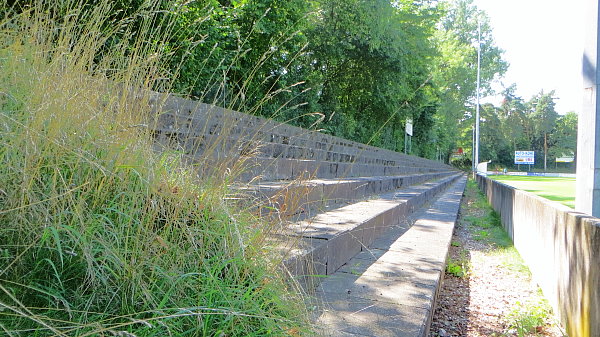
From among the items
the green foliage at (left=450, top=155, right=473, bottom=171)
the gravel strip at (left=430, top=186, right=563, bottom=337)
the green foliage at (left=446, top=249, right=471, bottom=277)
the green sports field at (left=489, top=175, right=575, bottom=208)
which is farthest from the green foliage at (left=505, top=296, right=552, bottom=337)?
the green foliage at (left=450, top=155, right=473, bottom=171)

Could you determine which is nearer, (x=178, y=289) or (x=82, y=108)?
(x=178, y=289)

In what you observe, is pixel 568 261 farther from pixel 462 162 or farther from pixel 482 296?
pixel 462 162

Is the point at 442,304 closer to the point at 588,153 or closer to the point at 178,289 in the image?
the point at 588,153

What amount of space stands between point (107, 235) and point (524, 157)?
75478 millimetres

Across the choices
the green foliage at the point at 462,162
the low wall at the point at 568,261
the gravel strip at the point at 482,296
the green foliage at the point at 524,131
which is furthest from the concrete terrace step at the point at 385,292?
the green foliage at the point at 524,131

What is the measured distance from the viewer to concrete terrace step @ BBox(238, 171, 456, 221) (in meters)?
2.04

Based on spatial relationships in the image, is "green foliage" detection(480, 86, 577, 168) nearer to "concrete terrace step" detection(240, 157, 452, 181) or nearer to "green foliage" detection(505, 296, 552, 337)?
"concrete terrace step" detection(240, 157, 452, 181)

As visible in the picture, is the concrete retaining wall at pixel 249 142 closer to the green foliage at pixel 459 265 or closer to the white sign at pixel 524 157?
the green foliage at pixel 459 265

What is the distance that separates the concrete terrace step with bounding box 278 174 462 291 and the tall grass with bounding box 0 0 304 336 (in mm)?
338

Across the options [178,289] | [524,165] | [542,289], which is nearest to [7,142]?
[178,289]

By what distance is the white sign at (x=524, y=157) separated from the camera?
67375mm

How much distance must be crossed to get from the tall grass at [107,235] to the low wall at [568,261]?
1.78 metres

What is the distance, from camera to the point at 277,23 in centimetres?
981

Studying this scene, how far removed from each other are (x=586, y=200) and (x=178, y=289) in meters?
3.29
